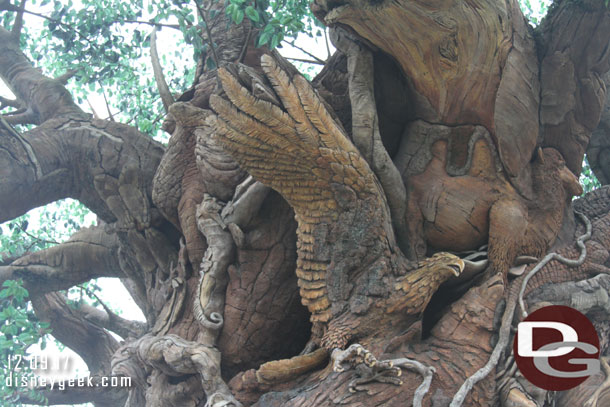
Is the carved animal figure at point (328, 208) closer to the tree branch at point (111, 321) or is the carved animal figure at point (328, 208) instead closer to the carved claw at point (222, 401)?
the carved claw at point (222, 401)

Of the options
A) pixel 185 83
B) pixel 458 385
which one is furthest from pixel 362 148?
pixel 185 83

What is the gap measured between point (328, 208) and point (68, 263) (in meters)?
2.75

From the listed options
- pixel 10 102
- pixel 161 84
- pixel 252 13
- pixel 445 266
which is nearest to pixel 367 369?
pixel 445 266

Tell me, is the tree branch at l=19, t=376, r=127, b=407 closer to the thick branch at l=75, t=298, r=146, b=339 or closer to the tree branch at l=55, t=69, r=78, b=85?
the thick branch at l=75, t=298, r=146, b=339

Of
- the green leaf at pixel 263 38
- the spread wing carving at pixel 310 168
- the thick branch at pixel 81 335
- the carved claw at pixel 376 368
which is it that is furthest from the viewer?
the thick branch at pixel 81 335

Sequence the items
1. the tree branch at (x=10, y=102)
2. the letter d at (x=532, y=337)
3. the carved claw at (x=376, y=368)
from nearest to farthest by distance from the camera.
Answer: the carved claw at (x=376, y=368), the letter d at (x=532, y=337), the tree branch at (x=10, y=102)

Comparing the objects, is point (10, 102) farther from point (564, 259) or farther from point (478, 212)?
point (564, 259)

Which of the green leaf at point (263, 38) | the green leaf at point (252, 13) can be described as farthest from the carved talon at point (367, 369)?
the green leaf at point (252, 13)

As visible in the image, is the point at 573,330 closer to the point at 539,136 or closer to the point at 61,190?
the point at 539,136

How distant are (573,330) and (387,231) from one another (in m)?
1.01

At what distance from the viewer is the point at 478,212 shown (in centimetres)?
332

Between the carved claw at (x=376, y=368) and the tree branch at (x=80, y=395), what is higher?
the tree branch at (x=80, y=395)

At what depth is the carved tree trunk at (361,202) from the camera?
114 inches

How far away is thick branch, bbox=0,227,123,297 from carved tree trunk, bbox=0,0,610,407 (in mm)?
671
